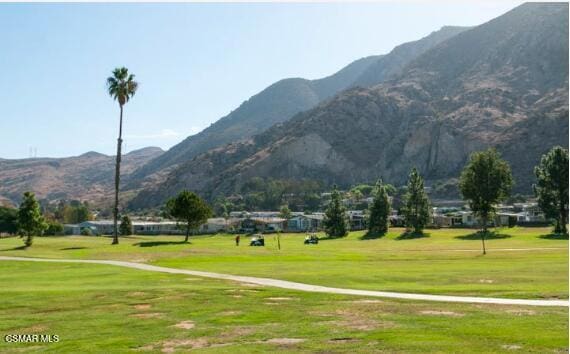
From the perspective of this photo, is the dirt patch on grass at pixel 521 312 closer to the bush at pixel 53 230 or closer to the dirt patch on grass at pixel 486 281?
the dirt patch on grass at pixel 486 281

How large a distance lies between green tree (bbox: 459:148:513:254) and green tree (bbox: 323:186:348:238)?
23713 millimetres

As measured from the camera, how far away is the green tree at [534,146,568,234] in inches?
3607

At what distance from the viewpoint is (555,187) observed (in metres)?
93.4

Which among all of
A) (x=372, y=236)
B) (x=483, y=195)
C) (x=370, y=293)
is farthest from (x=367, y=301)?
(x=372, y=236)

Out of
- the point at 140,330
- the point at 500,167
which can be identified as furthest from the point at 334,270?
the point at 500,167

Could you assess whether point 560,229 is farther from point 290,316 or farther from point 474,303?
point 290,316

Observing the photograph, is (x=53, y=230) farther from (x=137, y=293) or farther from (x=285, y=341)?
(x=285, y=341)

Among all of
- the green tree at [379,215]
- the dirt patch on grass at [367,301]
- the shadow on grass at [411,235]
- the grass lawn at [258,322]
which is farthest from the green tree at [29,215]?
the dirt patch on grass at [367,301]

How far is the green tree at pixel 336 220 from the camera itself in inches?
4397

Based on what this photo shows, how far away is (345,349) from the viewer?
1529 centimetres

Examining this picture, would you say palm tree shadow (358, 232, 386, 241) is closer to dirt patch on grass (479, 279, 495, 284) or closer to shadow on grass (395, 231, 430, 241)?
shadow on grass (395, 231, 430, 241)

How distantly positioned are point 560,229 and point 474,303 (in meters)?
75.7

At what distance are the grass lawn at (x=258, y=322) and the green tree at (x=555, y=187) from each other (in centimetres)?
7824

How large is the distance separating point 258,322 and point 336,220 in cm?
9329
